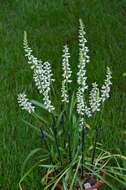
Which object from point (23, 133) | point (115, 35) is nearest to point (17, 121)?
point (23, 133)

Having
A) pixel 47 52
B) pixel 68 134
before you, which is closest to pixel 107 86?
pixel 68 134

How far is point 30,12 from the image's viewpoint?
720 cm

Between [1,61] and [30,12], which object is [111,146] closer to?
[1,61]

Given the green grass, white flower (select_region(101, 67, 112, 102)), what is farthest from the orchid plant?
the green grass

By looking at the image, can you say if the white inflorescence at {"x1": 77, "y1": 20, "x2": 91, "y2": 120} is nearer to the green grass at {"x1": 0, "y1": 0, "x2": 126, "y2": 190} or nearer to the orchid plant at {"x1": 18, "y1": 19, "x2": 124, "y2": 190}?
the orchid plant at {"x1": 18, "y1": 19, "x2": 124, "y2": 190}

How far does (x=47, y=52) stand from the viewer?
6133mm

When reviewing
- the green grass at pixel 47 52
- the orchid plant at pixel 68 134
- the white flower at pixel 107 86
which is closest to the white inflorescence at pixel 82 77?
the orchid plant at pixel 68 134

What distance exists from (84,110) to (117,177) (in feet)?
1.85

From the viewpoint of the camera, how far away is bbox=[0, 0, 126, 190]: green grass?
462 cm

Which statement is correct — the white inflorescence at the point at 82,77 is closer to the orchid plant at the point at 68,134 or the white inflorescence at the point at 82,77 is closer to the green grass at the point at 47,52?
the orchid plant at the point at 68,134

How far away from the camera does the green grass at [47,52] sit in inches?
182

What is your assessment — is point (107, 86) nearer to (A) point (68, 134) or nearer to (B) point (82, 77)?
(B) point (82, 77)

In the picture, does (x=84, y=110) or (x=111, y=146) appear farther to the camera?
(x=111, y=146)

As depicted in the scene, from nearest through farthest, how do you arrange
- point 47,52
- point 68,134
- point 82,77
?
point 82,77 → point 68,134 → point 47,52
